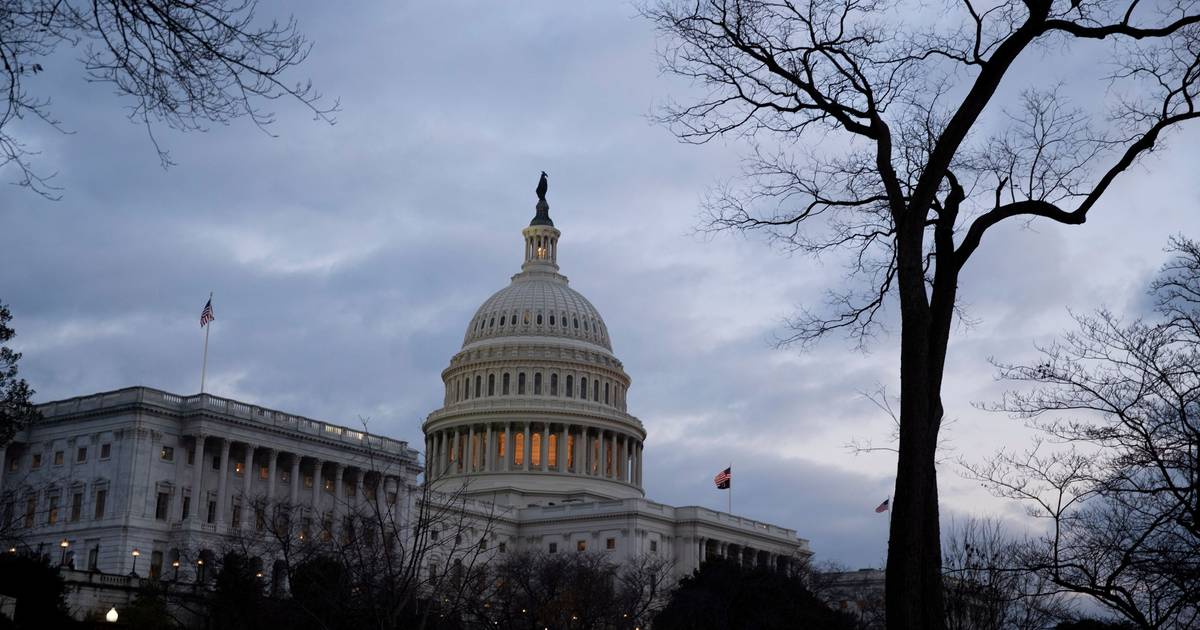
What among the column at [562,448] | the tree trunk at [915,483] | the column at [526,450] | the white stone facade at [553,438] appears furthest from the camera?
the column at [562,448]

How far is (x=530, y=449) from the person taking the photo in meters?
165

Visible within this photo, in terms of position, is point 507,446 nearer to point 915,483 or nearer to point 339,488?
point 339,488

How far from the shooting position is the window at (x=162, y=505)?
102 m

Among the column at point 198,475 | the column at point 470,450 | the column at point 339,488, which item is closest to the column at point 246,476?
the column at point 198,475

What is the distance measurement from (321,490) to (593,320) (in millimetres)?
68848

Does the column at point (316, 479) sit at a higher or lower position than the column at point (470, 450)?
lower

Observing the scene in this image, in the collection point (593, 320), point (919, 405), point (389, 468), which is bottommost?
point (919, 405)

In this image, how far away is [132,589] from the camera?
7856 centimetres

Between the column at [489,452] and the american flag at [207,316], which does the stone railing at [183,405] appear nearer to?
the american flag at [207,316]

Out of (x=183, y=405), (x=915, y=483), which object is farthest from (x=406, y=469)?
(x=915, y=483)

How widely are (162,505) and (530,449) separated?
66415 mm

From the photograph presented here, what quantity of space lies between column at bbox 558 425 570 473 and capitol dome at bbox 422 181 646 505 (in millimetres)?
116

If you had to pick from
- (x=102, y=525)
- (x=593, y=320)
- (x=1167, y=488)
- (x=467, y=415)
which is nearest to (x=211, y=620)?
(x=102, y=525)

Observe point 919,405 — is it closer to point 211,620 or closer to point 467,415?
point 211,620
